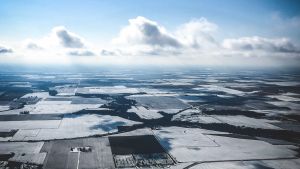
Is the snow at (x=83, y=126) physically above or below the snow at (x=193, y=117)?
above

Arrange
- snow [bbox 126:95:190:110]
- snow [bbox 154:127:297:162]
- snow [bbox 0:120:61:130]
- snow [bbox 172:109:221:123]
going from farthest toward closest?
snow [bbox 126:95:190:110] < snow [bbox 172:109:221:123] < snow [bbox 0:120:61:130] < snow [bbox 154:127:297:162]

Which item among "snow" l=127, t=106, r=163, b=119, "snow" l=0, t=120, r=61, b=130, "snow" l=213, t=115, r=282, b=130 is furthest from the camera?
"snow" l=127, t=106, r=163, b=119

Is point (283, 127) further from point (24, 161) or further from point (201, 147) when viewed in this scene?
point (24, 161)

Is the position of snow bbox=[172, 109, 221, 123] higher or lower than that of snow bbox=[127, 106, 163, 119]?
lower

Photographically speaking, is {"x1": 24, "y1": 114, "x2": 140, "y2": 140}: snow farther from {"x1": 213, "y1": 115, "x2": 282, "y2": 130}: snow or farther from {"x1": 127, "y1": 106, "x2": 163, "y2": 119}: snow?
{"x1": 213, "y1": 115, "x2": 282, "y2": 130}: snow

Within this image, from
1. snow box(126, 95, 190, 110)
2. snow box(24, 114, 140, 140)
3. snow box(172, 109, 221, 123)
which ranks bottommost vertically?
snow box(172, 109, 221, 123)

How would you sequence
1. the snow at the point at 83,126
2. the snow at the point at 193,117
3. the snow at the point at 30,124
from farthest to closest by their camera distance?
the snow at the point at 193,117
the snow at the point at 30,124
the snow at the point at 83,126

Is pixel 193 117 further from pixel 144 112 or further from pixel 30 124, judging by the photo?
pixel 30 124

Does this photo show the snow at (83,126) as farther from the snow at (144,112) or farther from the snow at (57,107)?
the snow at (57,107)

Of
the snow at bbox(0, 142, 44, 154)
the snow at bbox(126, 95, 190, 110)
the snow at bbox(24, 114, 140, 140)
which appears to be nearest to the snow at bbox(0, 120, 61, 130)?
the snow at bbox(24, 114, 140, 140)

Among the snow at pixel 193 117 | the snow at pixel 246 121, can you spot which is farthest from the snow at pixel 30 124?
the snow at pixel 246 121

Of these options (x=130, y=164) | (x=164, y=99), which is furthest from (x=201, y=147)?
(x=164, y=99)
